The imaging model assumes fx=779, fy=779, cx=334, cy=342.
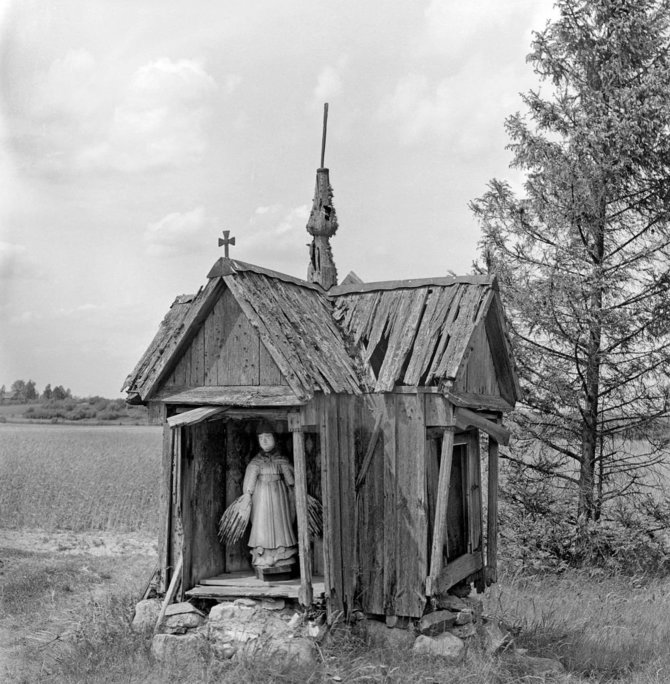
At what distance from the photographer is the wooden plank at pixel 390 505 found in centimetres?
754

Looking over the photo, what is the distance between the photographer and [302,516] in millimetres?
6988

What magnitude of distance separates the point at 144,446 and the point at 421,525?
28666 millimetres

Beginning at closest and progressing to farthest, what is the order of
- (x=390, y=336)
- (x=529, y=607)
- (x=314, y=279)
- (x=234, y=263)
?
(x=234, y=263) → (x=390, y=336) → (x=314, y=279) → (x=529, y=607)

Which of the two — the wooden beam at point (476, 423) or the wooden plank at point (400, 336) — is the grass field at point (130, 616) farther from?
the wooden plank at point (400, 336)

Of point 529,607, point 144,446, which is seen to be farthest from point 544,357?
point 144,446

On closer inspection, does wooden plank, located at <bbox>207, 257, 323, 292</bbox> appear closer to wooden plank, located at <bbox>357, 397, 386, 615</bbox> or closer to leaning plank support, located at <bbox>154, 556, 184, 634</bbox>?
wooden plank, located at <bbox>357, 397, 386, 615</bbox>

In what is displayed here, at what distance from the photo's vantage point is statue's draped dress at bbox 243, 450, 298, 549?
25.2 feet

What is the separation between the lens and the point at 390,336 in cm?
800

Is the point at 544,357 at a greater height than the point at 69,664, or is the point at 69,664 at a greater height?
the point at 544,357

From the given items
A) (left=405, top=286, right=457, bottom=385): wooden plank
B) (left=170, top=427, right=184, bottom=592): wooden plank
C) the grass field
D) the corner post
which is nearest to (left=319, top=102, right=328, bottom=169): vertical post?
(left=405, top=286, right=457, bottom=385): wooden plank

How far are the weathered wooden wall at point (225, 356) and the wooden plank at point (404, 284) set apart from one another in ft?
5.85

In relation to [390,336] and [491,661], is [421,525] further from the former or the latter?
[390,336]

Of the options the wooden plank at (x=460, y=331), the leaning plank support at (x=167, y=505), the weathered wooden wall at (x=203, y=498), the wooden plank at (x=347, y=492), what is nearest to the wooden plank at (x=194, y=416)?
the leaning plank support at (x=167, y=505)

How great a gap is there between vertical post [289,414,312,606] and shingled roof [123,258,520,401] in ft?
1.49
